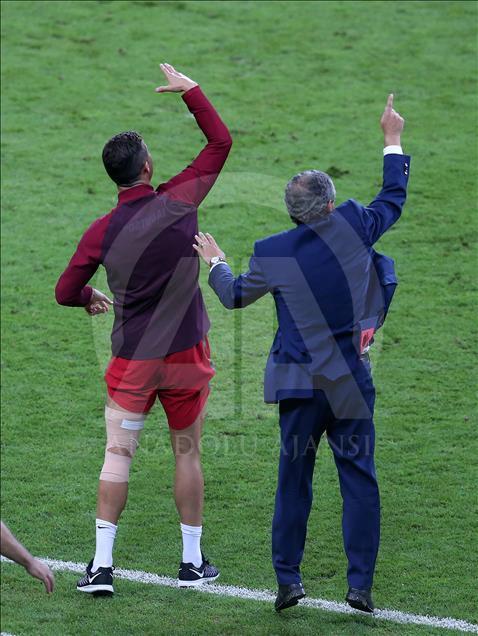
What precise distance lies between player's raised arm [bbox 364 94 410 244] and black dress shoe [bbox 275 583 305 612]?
1.58 metres

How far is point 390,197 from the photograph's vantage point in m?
5.38

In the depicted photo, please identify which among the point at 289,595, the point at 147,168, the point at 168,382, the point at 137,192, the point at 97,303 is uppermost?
the point at 147,168

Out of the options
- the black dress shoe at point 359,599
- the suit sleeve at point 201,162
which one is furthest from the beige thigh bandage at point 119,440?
the black dress shoe at point 359,599

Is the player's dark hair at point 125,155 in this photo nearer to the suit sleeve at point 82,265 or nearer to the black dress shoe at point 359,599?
the suit sleeve at point 82,265

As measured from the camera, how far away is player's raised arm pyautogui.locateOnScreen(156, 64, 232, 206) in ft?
18.3

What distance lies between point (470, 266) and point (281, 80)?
3.92 metres

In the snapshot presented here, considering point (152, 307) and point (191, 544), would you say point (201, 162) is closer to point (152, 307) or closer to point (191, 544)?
point (152, 307)

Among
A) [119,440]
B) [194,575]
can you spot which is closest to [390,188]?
[119,440]

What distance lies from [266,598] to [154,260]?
166 centimetres

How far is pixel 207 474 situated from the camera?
22.9 feet

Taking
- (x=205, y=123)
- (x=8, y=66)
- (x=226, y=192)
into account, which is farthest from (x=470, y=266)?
(x=8, y=66)

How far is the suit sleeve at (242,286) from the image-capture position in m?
5.18

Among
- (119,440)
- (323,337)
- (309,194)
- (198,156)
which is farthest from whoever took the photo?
(119,440)

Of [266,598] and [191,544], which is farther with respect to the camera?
[191,544]
